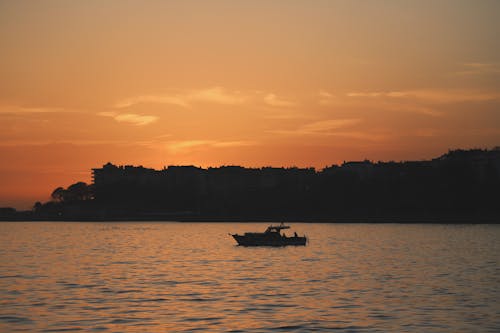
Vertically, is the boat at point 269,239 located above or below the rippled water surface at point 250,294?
above

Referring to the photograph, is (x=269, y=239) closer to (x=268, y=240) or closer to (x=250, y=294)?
(x=268, y=240)

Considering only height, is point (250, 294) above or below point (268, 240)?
below

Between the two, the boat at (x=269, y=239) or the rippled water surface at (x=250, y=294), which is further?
the boat at (x=269, y=239)

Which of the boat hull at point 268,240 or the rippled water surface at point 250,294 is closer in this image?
the rippled water surface at point 250,294

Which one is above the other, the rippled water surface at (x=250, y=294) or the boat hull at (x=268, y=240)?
the boat hull at (x=268, y=240)

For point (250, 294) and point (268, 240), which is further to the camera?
point (268, 240)

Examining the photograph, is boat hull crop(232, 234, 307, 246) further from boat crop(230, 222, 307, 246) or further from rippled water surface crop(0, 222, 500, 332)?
rippled water surface crop(0, 222, 500, 332)

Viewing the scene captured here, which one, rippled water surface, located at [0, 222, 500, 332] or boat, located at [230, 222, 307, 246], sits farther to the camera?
boat, located at [230, 222, 307, 246]

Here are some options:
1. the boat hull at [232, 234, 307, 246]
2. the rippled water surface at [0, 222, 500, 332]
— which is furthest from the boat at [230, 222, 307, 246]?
the rippled water surface at [0, 222, 500, 332]

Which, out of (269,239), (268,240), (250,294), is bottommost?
(250,294)

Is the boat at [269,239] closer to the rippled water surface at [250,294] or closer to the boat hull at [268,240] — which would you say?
the boat hull at [268,240]

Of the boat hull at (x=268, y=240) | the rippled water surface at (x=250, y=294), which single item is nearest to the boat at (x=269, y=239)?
the boat hull at (x=268, y=240)

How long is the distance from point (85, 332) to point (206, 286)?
21.9 metres

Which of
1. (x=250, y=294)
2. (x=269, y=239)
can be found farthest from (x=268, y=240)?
(x=250, y=294)
